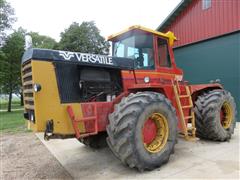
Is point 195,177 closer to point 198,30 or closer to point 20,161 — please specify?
point 20,161

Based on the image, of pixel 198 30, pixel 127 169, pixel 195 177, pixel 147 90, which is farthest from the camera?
pixel 198 30

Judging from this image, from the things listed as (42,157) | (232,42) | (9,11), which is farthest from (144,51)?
(9,11)

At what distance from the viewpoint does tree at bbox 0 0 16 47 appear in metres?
21.9

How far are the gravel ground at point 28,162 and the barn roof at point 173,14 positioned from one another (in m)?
7.48

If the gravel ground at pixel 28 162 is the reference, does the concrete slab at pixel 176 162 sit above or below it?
above

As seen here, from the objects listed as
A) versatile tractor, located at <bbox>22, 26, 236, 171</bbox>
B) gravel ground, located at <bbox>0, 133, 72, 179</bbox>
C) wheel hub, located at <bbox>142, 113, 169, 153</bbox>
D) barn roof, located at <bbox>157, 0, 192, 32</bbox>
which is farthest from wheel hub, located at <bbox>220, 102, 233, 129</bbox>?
barn roof, located at <bbox>157, 0, 192, 32</bbox>

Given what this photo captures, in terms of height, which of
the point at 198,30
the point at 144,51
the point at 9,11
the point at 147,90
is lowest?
the point at 147,90

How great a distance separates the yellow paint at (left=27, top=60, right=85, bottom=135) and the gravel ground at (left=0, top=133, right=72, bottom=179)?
1.08 metres

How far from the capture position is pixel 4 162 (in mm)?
5363

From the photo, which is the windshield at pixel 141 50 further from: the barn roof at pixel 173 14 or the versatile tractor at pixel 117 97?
the barn roof at pixel 173 14

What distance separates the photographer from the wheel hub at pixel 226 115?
604cm

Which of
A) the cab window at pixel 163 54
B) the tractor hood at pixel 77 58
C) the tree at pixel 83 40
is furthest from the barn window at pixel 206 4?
the tree at pixel 83 40

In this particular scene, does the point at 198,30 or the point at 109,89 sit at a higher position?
the point at 198,30

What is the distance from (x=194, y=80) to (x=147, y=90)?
20.9 feet
